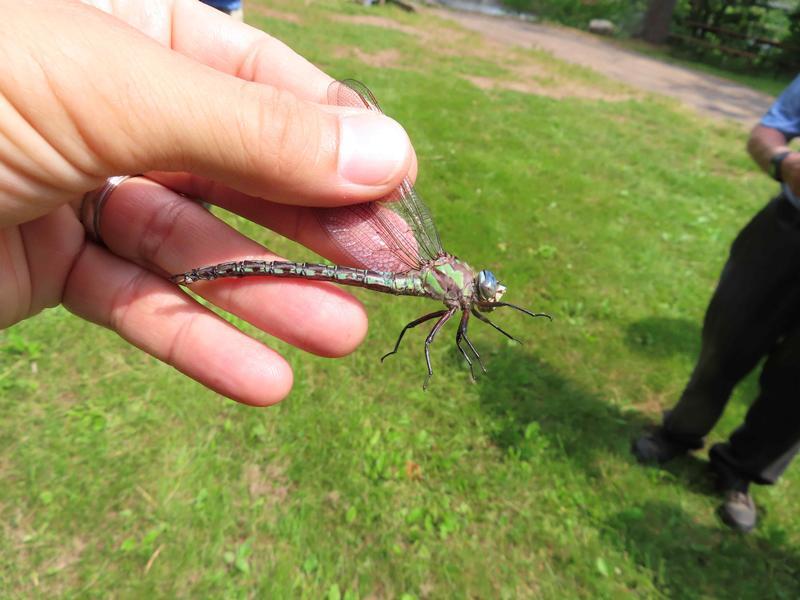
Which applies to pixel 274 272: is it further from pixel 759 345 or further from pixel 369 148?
pixel 759 345

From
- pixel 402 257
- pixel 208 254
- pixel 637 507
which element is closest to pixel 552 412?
pixel 637 507

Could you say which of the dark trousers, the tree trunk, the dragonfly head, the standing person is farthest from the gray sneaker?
the tree trunk

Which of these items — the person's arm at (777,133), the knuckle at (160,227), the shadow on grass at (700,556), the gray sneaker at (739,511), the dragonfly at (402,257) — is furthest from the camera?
the gray sneaker at (739,511)

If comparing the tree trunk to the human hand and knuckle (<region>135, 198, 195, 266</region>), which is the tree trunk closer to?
the human hand

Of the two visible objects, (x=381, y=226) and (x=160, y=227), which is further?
(x=381, y=226)

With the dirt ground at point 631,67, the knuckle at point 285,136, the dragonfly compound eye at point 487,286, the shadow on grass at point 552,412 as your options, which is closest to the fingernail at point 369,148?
the knuckle at point 285,136

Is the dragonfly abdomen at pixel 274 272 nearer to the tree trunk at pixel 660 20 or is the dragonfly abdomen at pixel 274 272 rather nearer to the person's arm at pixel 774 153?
the person's arm at pixel 774 153
